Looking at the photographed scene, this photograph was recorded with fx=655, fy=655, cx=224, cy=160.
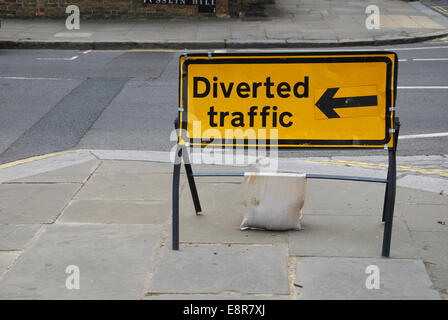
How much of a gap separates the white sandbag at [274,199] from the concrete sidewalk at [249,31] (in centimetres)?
1193

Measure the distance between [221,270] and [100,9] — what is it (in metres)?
16.6

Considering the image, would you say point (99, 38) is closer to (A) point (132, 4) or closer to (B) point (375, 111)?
(A) point (132, 4)

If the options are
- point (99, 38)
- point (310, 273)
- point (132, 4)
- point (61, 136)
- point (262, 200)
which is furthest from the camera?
point (132, 4)

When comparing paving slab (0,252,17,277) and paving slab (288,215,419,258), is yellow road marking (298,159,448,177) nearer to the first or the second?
paving slab (288,215,419,258)

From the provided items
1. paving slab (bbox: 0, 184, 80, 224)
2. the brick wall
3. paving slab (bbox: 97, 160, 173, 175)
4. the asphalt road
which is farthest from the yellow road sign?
the brick wall

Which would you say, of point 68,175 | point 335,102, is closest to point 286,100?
point 335,102

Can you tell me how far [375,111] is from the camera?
4.88 m

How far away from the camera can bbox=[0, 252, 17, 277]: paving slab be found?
463 cm

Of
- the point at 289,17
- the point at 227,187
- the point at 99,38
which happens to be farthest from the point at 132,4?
the point at 227,187

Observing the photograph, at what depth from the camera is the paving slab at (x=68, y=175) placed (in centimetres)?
668

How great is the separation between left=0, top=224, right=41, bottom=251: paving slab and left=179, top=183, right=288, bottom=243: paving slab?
1.21 m

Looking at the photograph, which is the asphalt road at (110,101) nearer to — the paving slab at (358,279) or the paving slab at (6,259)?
the paving slab at (6,259)
